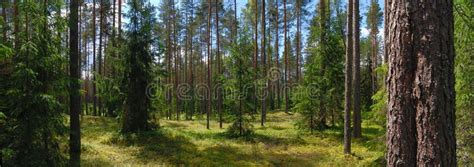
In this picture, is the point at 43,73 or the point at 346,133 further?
the point at 346,133

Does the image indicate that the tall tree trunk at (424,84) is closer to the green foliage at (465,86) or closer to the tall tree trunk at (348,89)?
the green foliage at (465,86)

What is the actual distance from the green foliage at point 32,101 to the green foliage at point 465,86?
31.1ft

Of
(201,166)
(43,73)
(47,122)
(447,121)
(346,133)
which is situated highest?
(43,73)

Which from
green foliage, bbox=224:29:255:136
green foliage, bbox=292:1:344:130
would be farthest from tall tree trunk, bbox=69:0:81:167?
green foliage, bbox=292:1:344:130

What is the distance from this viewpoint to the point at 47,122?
836 cm

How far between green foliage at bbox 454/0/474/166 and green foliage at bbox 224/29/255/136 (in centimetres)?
1095

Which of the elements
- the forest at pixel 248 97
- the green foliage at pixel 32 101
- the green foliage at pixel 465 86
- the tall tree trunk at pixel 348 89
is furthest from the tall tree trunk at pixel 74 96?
the green foliage at pixel 465 86

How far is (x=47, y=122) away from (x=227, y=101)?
10.3 meters

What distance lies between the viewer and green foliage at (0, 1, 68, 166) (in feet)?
26.5

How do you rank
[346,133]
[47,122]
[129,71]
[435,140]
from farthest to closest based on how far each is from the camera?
[129,71] < [346,133] < [47,122] < [435,140]

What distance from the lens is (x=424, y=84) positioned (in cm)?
261

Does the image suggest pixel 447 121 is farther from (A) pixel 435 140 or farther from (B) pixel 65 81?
(B) pixel 65 81

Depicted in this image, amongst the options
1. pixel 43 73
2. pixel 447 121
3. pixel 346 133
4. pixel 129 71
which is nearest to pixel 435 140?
pixel 447 121

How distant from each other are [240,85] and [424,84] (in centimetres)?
1513
